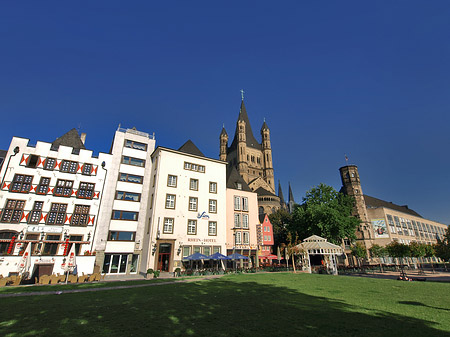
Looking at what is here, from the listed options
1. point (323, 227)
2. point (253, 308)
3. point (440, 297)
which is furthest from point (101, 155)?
point (323, 227)

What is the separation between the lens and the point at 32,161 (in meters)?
27.1

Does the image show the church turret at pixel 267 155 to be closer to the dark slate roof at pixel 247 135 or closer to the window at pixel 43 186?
the dark slate roof at pixel 247 135

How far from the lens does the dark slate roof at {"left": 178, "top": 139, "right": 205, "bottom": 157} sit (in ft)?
121

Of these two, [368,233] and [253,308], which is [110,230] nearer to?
[253,308]

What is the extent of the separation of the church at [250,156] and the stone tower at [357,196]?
68.6ft

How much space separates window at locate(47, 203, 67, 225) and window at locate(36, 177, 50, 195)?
5.81 feet

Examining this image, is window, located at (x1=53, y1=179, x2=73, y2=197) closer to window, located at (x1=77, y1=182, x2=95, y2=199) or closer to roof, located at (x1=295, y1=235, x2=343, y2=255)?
window, located at (x1=77, y1=182, x2=95, y2=199)

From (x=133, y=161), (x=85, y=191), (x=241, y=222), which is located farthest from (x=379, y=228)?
(x=85, y=191)

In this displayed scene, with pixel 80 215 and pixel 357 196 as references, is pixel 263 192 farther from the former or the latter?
pixel 80 215

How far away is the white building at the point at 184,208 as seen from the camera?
29.5m

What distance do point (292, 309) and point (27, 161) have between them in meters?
31.5

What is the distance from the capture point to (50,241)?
24.8 meters

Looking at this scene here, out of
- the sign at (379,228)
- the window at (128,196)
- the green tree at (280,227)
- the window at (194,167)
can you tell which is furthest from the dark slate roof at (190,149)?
the sign at (379,228)

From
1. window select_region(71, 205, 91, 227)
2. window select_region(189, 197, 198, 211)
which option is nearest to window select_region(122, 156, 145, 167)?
window select_region(71, 205, 91, 227)
